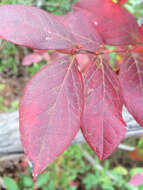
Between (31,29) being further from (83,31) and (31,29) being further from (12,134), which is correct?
(12,134)

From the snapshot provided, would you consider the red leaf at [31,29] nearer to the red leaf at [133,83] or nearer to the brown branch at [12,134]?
the red leaf at [133,83]

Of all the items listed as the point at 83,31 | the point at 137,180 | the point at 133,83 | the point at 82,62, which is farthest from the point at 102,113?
the point at 137,180

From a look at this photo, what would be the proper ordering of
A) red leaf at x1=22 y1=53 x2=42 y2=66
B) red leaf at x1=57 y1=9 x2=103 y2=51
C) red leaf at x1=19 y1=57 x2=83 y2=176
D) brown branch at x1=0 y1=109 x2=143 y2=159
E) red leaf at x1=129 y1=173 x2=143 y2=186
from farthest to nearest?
red leaf at x1=22 y1=53 x2=42 y2=66 → red leaf at x1=129 y1=173 x2=143 y2=186 → brown branch at x1=0 y1=109 x2=143 y2=159 → red leaf at x1=57 y1=9 x2=103 y2=51 → red leaf at x1=19 y1=57 x2=83 y2=176

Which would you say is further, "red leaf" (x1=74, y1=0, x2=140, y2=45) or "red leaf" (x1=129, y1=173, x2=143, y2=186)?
"red leaf" (x1=129, y1=173, x2=143, y2=186)

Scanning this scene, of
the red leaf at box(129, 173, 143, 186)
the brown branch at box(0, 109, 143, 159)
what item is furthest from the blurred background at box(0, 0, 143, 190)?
the brown branch at box(0, 109, 143, 159)

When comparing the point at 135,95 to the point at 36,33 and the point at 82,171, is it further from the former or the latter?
the point at 82,171

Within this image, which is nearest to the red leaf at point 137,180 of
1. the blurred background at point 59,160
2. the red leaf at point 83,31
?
the blurred background at point 59,160

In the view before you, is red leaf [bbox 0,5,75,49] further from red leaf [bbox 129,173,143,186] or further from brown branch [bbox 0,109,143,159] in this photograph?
red leaf [bbox 129,173,143,186]
